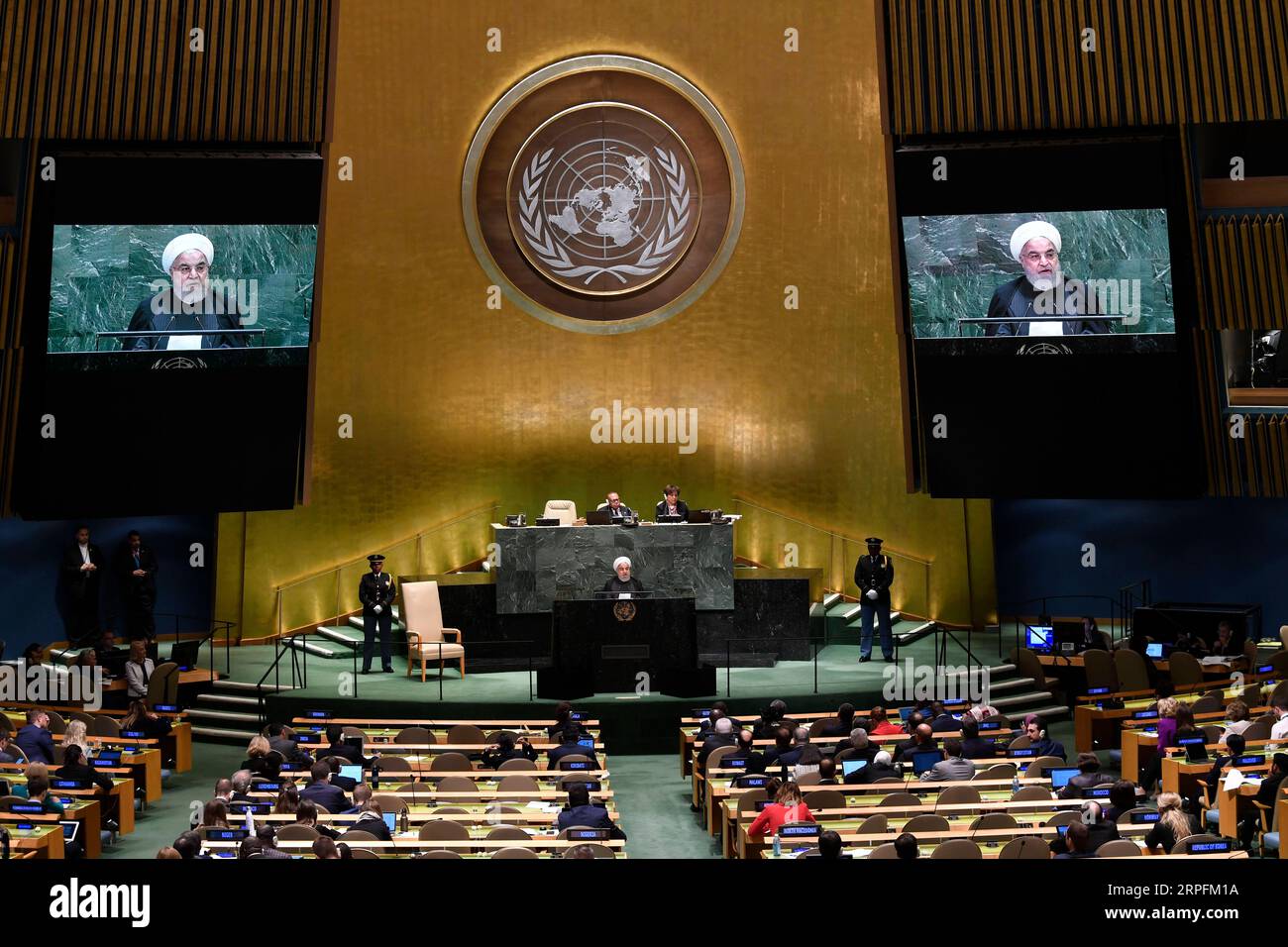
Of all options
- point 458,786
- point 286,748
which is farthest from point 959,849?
point 286,748

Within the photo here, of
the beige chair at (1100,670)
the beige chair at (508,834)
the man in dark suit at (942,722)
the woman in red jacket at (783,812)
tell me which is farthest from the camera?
the beige chair at (1100,670)

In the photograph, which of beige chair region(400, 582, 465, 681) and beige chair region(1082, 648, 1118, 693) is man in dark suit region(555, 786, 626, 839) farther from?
beige chair region(1082, 648, 1118, 693)

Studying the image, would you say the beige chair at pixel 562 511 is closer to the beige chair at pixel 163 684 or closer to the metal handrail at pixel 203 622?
the metal handrail at pixel 203 622

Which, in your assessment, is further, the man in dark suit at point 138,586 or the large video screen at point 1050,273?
the man in dark suit at point 138,586

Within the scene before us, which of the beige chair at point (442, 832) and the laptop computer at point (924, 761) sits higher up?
the laptop computer at point (924, 761)

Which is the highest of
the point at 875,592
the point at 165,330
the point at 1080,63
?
the point at 1080,63

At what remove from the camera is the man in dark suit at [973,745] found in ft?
38.7

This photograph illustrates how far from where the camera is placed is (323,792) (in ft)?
32.4

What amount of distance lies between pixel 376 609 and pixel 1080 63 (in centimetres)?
965

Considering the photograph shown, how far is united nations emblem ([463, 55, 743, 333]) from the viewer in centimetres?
1939

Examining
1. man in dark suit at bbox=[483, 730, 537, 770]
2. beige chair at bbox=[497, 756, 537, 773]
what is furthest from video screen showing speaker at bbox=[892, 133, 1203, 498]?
beige chair at bbox=[497, 756, 537, 773]

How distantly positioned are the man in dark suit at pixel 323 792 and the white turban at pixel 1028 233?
30.0 feet

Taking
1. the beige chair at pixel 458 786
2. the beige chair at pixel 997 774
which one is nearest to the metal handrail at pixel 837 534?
the beige chair at pixel 997 774

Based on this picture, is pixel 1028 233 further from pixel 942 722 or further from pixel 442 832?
pixel 442 832
